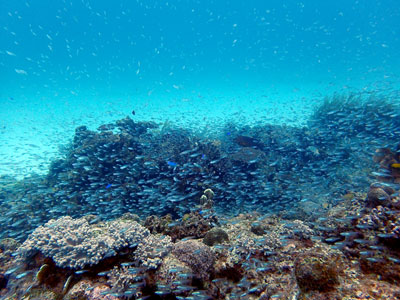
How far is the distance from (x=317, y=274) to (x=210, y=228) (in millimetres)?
3631

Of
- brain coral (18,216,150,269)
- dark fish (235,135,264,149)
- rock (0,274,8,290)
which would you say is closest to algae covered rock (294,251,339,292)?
brain coral (18,216,150,269)

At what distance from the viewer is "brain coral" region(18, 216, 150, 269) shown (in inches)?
171

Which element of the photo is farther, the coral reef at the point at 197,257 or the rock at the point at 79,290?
the coral reef at the point at 197,257

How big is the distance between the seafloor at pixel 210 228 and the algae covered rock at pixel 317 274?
0.05 feet

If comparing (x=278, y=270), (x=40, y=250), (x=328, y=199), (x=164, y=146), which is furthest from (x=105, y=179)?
(x=328, y=199)

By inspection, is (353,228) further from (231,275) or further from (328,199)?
(328,199)

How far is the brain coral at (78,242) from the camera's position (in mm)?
4340

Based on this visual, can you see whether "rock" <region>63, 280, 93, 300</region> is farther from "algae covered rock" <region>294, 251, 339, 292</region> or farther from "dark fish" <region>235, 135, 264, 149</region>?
"dark fish" <region>235, 135, 264, 149</region>

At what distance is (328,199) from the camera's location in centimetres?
1108

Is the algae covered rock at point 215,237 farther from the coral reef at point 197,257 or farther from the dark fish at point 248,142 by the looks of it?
the dark fish at point 248,142

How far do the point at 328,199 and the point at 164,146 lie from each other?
990cm

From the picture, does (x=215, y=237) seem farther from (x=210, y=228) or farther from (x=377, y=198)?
(x=377, y=198)

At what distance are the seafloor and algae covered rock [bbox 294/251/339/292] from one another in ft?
0.05

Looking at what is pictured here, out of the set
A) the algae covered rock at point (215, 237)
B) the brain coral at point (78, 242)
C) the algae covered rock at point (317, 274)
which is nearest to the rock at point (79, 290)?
the brain coral at point (78, 242)
